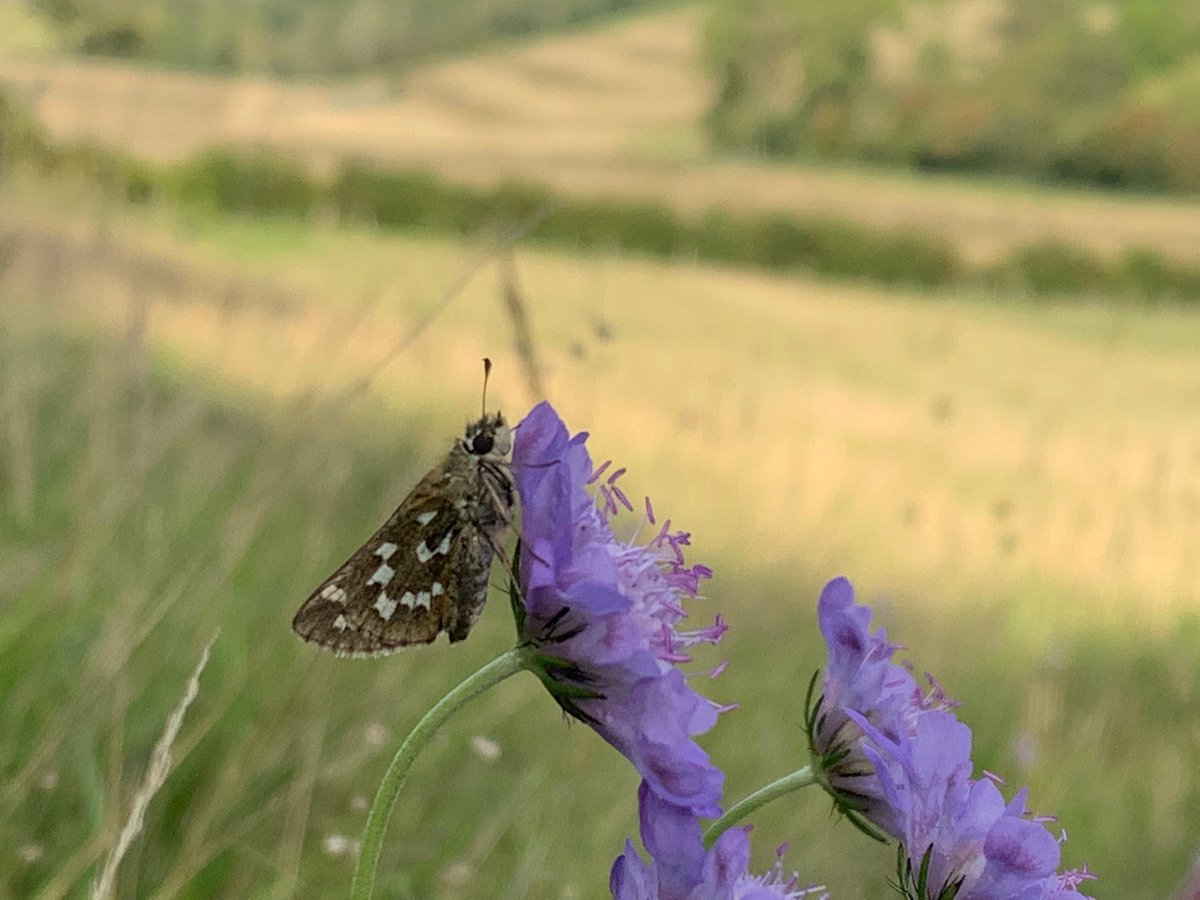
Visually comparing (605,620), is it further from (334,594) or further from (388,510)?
(388,510)

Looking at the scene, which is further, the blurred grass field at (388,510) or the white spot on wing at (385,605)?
the blurred grass field at (388,510)

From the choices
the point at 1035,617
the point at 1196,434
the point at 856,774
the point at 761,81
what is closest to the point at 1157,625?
the point at 1035,617

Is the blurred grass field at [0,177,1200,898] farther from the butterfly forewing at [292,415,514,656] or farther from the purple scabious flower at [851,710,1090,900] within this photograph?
the purple scabious flower at [851,710,1090,900]

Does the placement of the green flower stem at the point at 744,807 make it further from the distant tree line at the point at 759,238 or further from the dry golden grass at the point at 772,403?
the distant tree line at the point at 759,238

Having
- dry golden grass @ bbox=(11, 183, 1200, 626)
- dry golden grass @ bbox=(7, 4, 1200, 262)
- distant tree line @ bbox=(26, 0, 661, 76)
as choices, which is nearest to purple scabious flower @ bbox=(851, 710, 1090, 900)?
dry golden grass @ bbox=(11, 183, 1200, 626)

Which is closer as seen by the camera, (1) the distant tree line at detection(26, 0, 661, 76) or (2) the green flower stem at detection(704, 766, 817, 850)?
(2) the green flower stem at detection(704, 766, 817, 850)

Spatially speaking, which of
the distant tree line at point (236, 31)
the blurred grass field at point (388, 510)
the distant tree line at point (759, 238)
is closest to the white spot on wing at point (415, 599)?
the blurred grass field at point (388, 510)

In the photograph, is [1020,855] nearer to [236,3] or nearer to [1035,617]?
[236,3]
